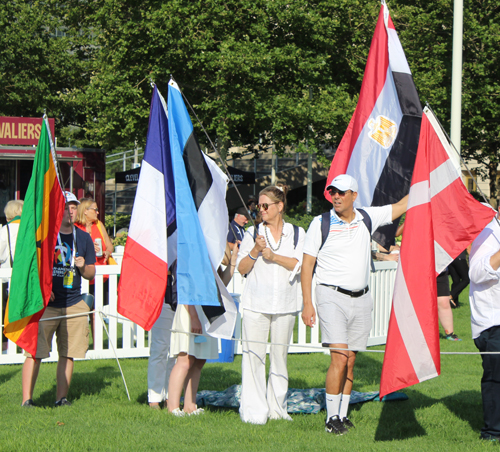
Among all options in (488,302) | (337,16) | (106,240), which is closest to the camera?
(488,302)

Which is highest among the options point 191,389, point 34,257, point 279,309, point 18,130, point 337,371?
A: point 18,130

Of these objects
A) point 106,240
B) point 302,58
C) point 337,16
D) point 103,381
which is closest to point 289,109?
point 302,58

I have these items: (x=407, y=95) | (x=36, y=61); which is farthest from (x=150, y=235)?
(x=36, y=61)

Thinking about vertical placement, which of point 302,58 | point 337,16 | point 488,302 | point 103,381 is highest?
point 337,16

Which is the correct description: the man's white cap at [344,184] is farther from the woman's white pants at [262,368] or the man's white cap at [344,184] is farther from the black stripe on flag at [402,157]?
the woman's white pants at [262,368]

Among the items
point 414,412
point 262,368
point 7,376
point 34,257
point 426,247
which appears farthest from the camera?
point 7,376

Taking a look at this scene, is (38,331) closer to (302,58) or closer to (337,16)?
(302,58)

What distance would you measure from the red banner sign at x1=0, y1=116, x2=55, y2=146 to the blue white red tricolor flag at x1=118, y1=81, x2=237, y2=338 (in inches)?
479

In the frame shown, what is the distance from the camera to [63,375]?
19.5 feet

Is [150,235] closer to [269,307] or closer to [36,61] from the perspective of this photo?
[269,307]

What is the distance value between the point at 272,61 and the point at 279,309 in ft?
46.0

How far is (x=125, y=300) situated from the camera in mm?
→ 5523

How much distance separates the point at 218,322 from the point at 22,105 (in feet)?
70.6

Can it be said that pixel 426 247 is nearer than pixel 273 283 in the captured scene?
Yes
